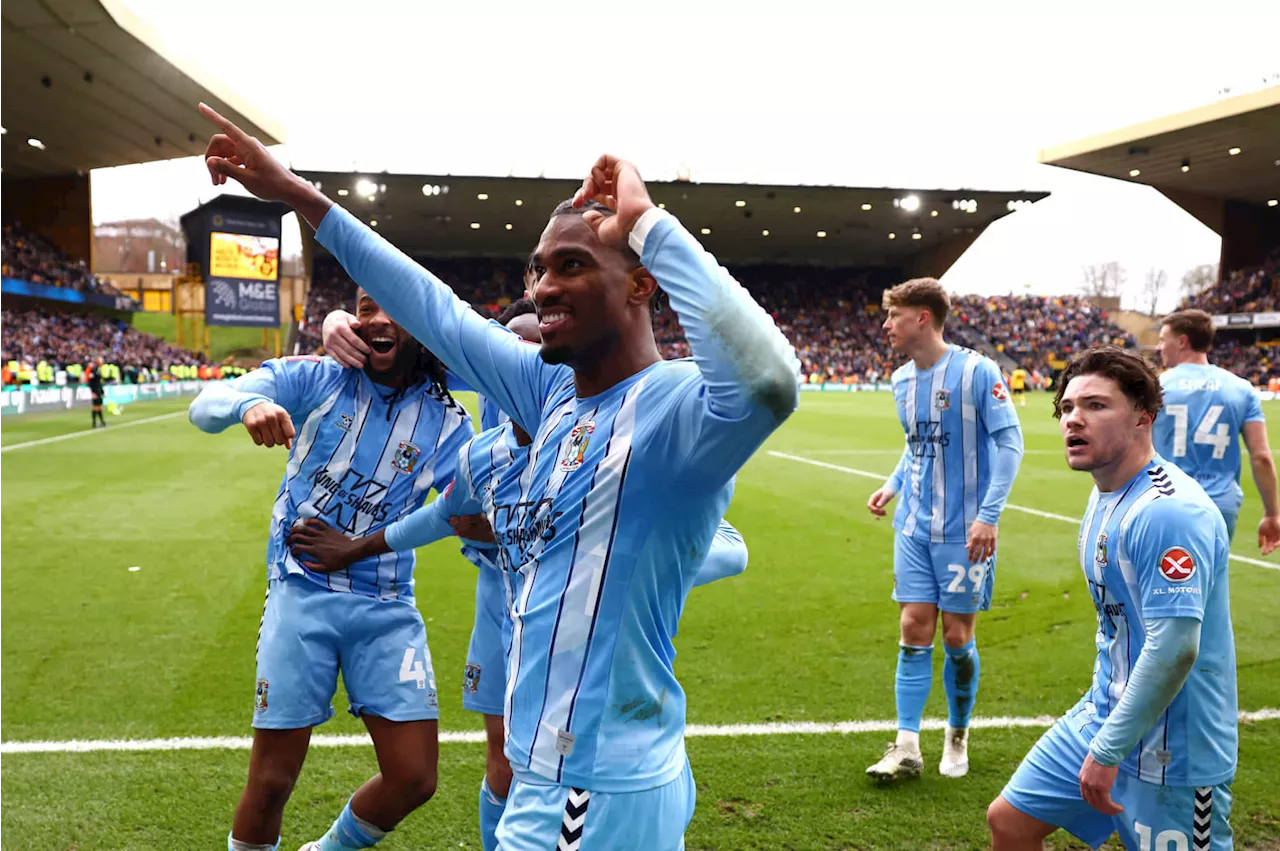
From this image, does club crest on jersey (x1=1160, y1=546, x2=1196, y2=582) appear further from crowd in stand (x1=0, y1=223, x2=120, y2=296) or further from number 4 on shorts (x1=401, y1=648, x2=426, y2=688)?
crowd in stand (x1=0, y1=223, x2=120, y2=296)

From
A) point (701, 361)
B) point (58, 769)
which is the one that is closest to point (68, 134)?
point (58, 769)

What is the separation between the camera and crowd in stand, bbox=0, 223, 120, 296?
4197cm

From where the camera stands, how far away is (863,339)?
60.3 m

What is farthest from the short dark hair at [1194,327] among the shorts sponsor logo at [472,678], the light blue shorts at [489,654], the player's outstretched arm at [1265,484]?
the shorts sponsor logo at [472,678]

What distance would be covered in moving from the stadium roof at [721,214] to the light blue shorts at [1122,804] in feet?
128

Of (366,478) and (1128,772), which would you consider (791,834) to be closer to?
(1128,772)

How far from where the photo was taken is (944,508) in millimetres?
4746

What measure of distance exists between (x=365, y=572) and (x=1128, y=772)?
2380 millimetres

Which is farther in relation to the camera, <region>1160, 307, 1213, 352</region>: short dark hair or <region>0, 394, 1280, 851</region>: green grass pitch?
<region>1160, 307, 1213, 352</region>: short dark hair

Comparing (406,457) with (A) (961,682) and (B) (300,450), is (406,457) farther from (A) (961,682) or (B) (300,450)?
(A) (961,682)

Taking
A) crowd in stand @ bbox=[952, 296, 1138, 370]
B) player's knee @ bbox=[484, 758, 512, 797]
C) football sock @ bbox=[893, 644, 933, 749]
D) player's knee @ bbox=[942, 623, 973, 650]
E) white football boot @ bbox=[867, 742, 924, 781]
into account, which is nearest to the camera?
player's knee @ bbox=[484, 758, 512, 797]

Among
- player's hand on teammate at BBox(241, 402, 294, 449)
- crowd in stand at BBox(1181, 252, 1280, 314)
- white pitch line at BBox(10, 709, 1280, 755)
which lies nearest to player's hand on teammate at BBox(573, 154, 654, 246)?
player's hand on teammate at BBox(241, 402, 294, 449)

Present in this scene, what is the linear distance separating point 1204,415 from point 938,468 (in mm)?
2614

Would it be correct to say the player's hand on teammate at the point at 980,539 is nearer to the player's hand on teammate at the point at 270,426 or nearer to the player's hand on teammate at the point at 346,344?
the player's hand on teammate at the point at 346,344
